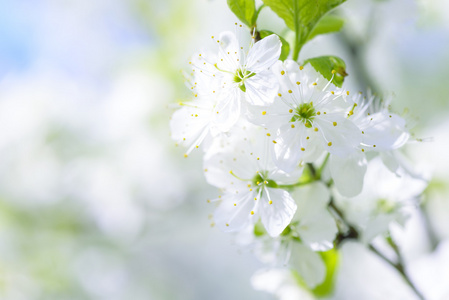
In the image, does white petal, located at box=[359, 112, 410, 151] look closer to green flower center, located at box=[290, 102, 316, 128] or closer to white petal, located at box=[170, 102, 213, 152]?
green flower center, located at box=[290, 102, 316, 128]

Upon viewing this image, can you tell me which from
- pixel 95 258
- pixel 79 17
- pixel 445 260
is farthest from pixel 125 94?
pixel 445 260

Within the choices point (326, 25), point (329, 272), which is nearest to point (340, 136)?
point (326, 25)

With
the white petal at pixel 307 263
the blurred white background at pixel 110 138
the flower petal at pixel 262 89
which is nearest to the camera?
the flower petal at pixel 262 89

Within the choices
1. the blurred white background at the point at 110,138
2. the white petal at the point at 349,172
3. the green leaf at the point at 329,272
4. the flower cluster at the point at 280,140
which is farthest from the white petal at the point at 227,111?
the blurred white background at the point at 110,138

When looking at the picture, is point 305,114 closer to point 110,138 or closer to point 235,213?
point 235,213

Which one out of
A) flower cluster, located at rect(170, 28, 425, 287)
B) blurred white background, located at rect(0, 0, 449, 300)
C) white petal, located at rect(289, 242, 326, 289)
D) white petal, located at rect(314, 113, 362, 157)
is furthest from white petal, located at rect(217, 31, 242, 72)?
blurred white background, located at rect(0, 0, 449, 300)

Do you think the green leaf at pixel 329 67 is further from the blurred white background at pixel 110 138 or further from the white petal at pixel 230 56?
the blurred white background at pixel 110 138

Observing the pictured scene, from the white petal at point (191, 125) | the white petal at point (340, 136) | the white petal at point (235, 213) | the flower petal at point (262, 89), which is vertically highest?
the flower petal at point (262, 89)
